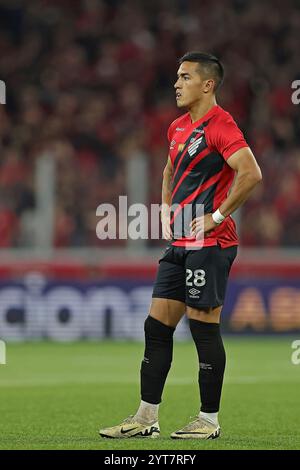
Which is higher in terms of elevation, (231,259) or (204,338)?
(231,259)

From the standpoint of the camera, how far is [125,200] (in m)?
14.4

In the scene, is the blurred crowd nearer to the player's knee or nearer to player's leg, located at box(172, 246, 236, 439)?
the player's knee

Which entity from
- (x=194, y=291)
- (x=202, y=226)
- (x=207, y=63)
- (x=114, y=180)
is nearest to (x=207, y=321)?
(x=194, y=291)

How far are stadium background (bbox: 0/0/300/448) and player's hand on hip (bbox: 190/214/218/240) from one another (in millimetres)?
4592

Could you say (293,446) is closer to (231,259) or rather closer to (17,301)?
(231,259)

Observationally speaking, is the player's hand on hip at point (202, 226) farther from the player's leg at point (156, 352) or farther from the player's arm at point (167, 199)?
the player's leg at point (156, 352)

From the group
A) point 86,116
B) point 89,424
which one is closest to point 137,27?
point 86,116

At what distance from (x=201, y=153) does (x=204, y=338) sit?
1.08 meters

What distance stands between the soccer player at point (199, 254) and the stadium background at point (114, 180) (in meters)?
4.24

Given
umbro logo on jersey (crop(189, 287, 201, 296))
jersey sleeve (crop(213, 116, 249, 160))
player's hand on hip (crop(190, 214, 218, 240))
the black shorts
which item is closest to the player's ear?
jersey sleeve (crop(213, 116, 249, 160))

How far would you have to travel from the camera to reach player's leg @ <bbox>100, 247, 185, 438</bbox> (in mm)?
7215

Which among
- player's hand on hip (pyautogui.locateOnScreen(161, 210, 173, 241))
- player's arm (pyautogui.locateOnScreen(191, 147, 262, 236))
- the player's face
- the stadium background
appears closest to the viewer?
player's arm (pyautogui.locateOnScreen(191, 147, 262, 236))

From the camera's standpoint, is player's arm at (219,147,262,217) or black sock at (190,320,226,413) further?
black sock at (190,320,226,413)

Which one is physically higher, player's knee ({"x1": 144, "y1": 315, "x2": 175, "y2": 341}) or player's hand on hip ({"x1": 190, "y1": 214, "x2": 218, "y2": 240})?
player's hand on hip ({"x1": 190, "y1": 214, "x2": 218, "y2": 240})
